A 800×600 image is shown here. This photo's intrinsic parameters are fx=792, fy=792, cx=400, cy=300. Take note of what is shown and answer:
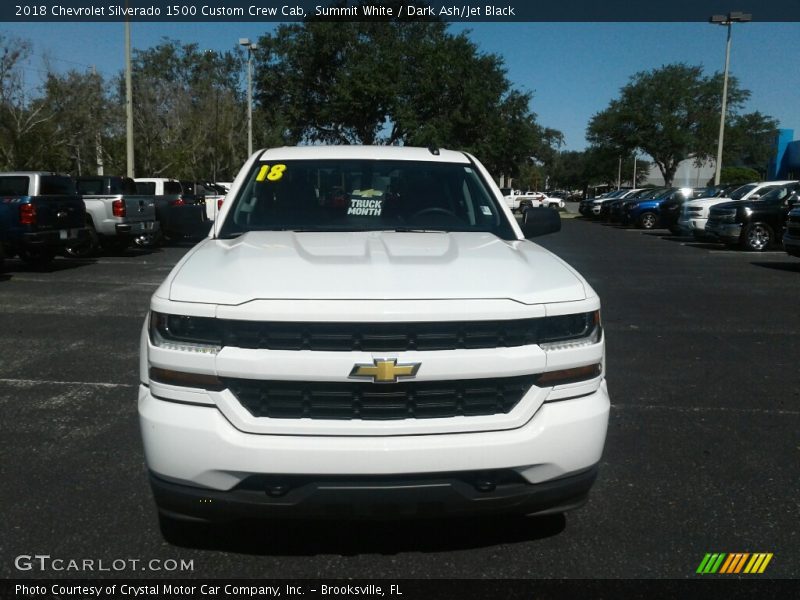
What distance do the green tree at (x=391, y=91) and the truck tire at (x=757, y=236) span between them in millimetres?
22436

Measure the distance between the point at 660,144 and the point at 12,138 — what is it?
40873mm

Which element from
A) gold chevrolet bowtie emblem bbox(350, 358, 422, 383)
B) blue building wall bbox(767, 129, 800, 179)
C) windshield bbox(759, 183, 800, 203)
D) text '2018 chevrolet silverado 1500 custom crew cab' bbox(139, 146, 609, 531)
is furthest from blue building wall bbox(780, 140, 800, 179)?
gold chevrolet bowtie emblem bbox(350, 358, 422, 383)

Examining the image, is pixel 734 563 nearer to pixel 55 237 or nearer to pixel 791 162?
pixel 55 237

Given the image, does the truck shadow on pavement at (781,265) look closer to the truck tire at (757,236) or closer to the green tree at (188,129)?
the truck tire at (757,236)

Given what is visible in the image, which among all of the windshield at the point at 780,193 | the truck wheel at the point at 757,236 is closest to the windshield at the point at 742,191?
the windshield at the point at 780,193

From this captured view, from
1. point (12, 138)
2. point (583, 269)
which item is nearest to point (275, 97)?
point (12, 138)

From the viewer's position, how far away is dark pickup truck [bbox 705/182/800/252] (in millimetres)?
19250

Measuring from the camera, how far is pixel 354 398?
2.79 m

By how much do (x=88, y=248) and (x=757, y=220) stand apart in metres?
15.7

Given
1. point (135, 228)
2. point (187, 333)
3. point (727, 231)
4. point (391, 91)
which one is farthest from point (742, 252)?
point (391, 91)

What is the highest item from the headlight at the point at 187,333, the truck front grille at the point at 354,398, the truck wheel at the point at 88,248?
the headlight at the point at 187,333

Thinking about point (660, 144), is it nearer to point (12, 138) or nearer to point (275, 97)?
point (275, 97)

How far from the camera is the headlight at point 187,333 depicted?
2816mm

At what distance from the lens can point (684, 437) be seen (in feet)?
16.3
